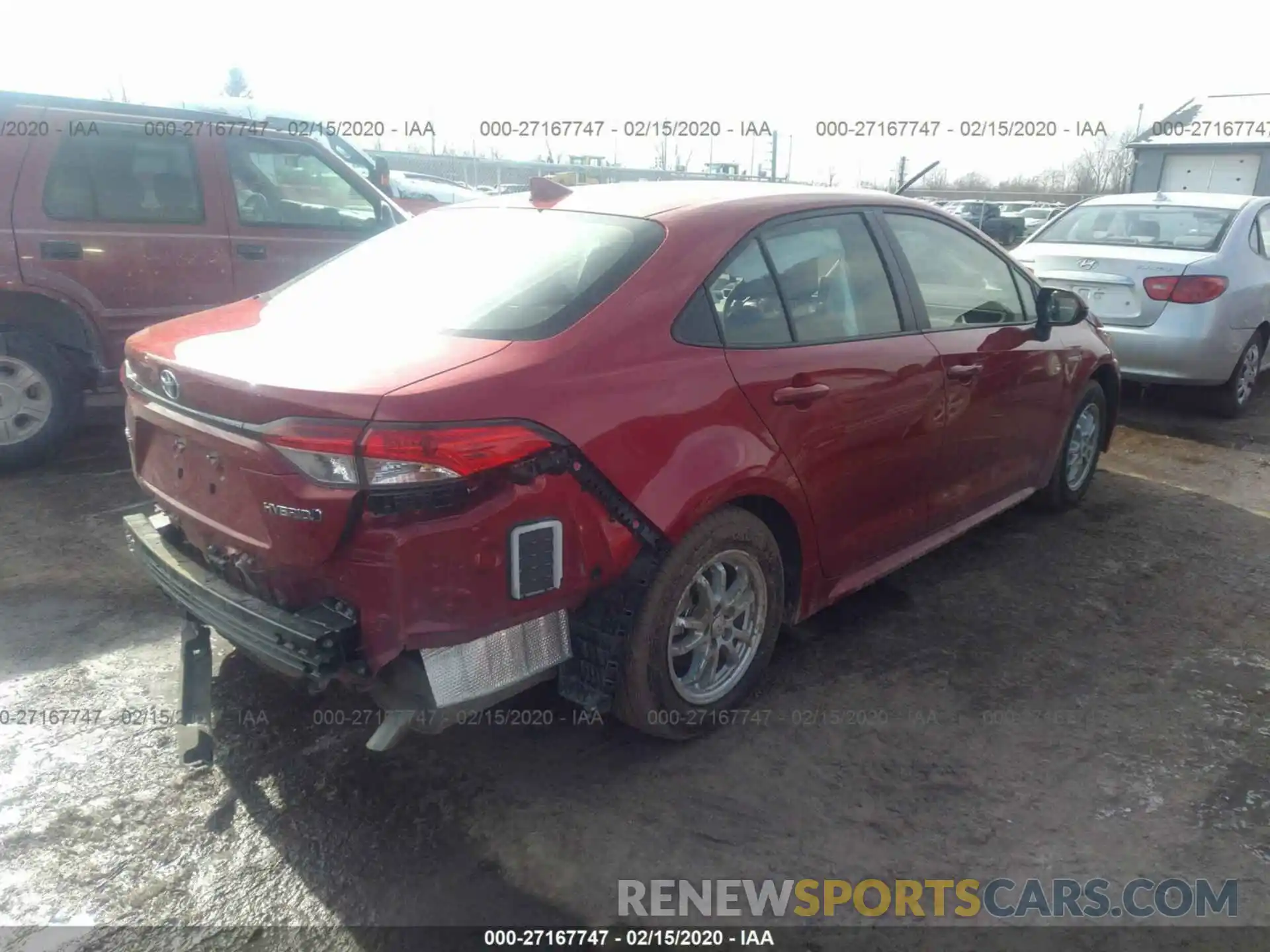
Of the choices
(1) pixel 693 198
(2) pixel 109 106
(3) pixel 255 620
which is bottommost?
(3) pixel 255 620

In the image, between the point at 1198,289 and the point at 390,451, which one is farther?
the point at 1198,289

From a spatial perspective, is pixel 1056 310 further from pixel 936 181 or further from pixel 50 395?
pixel 936 181

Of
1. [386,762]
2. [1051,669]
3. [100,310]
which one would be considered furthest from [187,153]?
[1051,669]

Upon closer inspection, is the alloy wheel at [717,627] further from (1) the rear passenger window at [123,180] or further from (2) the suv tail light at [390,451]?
(1) the rear passenger window at [123,180]

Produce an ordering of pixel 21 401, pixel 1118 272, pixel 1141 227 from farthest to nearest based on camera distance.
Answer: pixel 1141 227, pixel 1118 272, pixel 21 401

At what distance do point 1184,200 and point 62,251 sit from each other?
7.75 meters

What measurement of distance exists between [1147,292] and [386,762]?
5.99 metres

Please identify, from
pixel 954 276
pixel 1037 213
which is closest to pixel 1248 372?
pixel 954 276

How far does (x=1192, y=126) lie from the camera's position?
2297 centimetres

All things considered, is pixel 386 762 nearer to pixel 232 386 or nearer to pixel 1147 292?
pixel 232 386

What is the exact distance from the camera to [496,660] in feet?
8.09

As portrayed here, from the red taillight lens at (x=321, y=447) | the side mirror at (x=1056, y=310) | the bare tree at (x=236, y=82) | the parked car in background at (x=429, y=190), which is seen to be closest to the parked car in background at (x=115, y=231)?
the red taillight lens at (x=321, y=447)

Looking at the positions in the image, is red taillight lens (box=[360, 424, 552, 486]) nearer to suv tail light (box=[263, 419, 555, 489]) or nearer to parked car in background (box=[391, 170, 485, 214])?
suv tail light (box=[263, 419, 555, 489])
